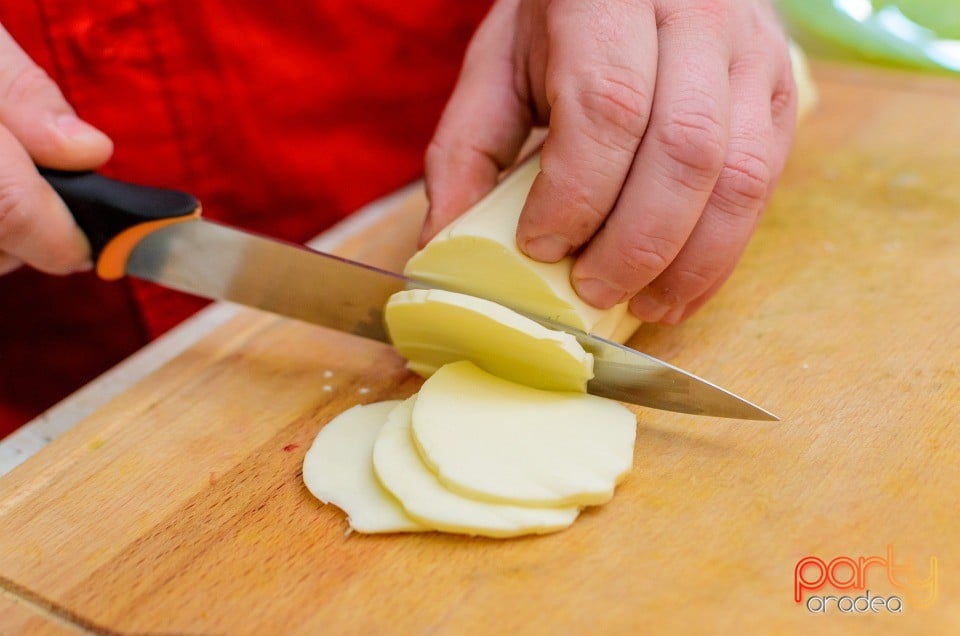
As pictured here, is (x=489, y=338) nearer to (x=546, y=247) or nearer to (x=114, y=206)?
(x=546, y=247)

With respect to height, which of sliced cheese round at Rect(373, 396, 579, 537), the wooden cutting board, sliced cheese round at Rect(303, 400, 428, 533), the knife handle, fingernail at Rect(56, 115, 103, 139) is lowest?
the wooden cutting board

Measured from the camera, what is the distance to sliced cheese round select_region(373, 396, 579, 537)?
3.77 ft

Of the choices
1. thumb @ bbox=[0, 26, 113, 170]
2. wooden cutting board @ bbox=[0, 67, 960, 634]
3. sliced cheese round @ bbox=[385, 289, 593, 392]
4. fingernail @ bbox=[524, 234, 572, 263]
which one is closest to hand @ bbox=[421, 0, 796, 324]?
fingernail @ bbox=[524, 234, 572, 263]

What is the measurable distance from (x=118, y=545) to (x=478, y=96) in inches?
38.6

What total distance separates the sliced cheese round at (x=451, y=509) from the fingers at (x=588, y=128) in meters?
0.38

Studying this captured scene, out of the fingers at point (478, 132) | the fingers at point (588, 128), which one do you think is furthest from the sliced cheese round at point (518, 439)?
the fingers at point (478, 132)

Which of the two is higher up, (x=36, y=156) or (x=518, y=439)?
(x=36, y=156)

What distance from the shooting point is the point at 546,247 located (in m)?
1.33

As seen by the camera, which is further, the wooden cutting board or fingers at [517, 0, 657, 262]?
fingers at [517, 0, 657, 262]

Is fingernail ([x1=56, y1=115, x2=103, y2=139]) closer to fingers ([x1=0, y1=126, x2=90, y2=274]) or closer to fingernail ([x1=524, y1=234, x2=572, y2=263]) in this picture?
fingers ([x1=0, y1=126, x2=90, y2=274])

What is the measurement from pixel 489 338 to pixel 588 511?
0.98ft

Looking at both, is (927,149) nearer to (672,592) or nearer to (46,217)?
(672,592)

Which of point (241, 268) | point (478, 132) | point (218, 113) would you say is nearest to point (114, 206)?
point (241, 268)

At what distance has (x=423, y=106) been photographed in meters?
2.31
